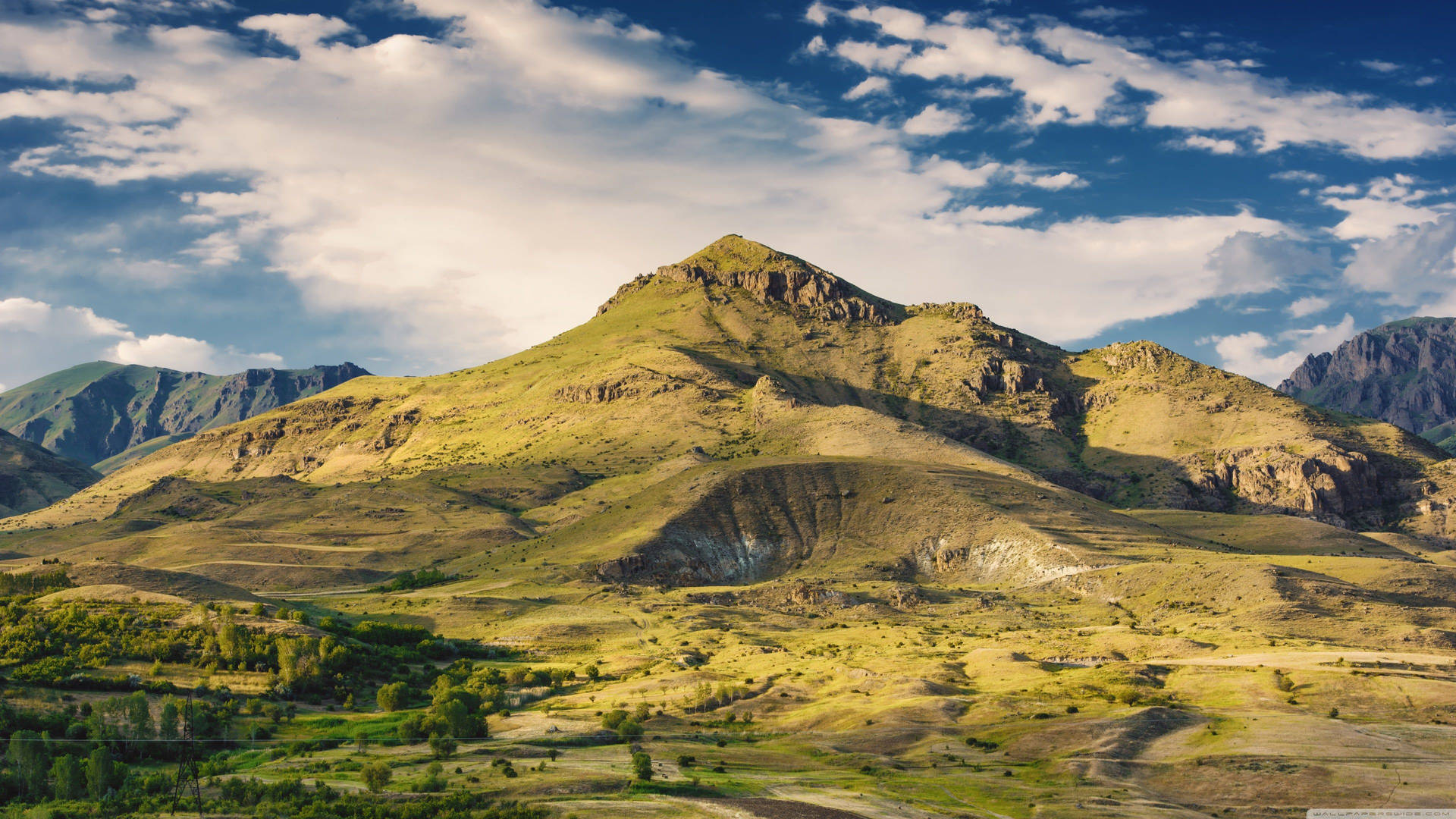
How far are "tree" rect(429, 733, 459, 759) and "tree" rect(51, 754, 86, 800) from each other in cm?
2224

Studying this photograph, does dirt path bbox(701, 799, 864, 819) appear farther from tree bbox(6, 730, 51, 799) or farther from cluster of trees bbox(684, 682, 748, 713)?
tree bbox(6, 730, 51, 799)

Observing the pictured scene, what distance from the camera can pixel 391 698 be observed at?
314 feet

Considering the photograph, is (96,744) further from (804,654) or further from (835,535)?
(835,535)

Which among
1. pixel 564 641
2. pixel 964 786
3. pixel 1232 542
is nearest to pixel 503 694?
pixel 564 641

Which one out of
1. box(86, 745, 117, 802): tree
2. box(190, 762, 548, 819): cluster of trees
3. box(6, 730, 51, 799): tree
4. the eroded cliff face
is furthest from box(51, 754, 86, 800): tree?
the eroded cliff face

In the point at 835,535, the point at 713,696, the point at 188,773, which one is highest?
the point at 835,535

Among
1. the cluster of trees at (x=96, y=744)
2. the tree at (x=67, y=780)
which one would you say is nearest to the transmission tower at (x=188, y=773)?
the cluster of trees at (x=96, y=744)

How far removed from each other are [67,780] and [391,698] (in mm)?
31652

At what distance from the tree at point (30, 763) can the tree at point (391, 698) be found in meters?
29.2

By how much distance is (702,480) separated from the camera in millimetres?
187875

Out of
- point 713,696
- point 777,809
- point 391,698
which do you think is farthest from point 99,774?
point 713,696

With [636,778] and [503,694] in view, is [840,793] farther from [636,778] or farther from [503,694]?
[503,694]

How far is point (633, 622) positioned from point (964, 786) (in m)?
73.6

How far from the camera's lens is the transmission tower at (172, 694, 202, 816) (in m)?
61.3
